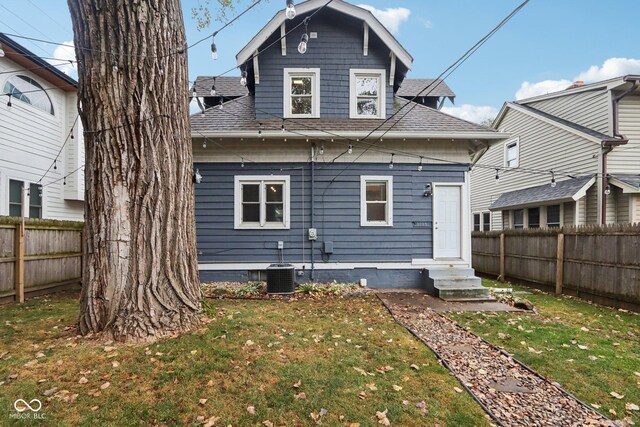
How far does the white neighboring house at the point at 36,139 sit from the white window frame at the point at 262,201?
14.1ft

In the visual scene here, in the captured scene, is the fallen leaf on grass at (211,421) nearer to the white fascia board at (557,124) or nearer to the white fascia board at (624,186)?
the white fascia board at (624,186)

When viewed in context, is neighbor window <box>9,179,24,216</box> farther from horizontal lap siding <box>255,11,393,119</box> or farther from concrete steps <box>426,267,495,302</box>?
concrete steps <box>426,267,495,302</box>

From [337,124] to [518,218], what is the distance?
9.58m

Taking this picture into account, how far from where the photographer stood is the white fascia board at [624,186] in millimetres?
8844

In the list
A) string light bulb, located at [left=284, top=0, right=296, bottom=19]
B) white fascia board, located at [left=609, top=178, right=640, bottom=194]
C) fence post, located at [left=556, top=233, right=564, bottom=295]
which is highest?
string light bulb, located at [left=284, top=0, right=296, bottom=19]

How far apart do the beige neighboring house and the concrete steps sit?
2.81 m

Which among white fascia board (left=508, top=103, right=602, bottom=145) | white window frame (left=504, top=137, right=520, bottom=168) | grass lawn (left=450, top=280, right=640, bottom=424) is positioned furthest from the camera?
white window frame (left=504, top=137, right=520, bottom=168)

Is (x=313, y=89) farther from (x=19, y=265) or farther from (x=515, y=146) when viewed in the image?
(x=515, y=146)

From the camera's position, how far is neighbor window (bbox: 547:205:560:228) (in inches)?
430

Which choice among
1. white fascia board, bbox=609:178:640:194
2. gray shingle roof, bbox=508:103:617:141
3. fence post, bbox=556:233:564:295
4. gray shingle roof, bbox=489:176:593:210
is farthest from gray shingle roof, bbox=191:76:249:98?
white fascia board, bbox=609:178:640:194

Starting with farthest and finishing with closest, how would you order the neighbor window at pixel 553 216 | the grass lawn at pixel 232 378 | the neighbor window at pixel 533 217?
the neighbor window at pixel 533 217 → the neighbor window at pixel 553 216 → the grass lawn at pixel 232 378

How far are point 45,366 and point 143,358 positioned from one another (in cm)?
89

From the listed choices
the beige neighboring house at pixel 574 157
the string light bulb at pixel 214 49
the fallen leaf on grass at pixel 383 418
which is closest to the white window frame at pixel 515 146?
the beige neighboring house at pixel 574 157

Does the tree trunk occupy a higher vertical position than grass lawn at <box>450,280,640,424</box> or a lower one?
higher
